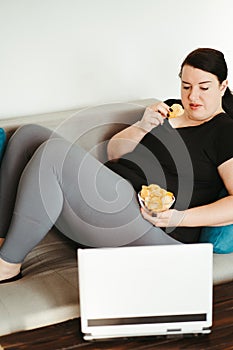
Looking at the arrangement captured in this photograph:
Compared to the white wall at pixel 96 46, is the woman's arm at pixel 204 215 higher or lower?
lower

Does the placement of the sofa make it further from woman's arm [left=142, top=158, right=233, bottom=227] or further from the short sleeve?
the short sleeve

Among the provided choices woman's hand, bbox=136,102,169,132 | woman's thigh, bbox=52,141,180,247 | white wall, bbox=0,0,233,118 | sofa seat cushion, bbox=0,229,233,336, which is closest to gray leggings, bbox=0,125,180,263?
woman's thigh, bbox=52,141,180,247

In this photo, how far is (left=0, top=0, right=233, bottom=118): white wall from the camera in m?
2.81

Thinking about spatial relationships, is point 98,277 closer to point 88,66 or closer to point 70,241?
point 70,241

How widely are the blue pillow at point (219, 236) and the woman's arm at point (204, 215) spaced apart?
44mm

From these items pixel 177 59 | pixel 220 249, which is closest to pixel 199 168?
pixel 220 249

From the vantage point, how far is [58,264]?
8.05 feet

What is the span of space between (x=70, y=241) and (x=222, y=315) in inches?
26.3

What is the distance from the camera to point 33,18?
110 inches

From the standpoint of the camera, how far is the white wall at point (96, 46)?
2812 mm

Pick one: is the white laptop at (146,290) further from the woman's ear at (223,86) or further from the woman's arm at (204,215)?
the woman's ear at (223,86)

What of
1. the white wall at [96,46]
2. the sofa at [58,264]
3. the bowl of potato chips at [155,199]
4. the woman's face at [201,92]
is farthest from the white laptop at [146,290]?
the white wall at [96,46]

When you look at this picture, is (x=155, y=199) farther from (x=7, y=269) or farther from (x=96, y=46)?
Result: (x=96, y=46)

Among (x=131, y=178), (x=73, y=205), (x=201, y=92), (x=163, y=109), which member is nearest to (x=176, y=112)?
(x=163, y=109)
